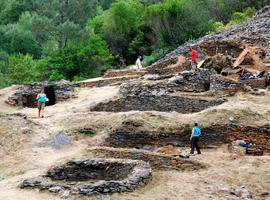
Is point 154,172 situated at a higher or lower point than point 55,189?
lower

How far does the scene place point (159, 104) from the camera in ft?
75.7

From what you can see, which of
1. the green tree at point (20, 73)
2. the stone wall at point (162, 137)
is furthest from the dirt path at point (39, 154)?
the green tree at point (20, 73)

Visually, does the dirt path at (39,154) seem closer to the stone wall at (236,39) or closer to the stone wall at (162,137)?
the stone wall at (162,137)

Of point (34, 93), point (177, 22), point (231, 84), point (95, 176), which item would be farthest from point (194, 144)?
point (177, 22)

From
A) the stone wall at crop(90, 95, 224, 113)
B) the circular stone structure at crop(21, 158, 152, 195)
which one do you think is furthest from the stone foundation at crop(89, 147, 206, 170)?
the stone wall at crop(90, 95, 224, 113)

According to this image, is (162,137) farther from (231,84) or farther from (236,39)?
(236,39)

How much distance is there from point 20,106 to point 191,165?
13.2 metres

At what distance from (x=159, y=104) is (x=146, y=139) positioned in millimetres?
3995

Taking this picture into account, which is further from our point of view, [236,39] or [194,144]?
[236,39]

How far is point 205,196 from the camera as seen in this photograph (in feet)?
47.1

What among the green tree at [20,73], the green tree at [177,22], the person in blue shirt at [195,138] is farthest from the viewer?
the green tree at [177,22]

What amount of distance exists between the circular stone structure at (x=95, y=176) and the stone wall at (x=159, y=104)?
23.3ft

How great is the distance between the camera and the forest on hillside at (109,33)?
151ft

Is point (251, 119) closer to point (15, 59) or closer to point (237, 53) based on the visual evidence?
point (237, 53)
